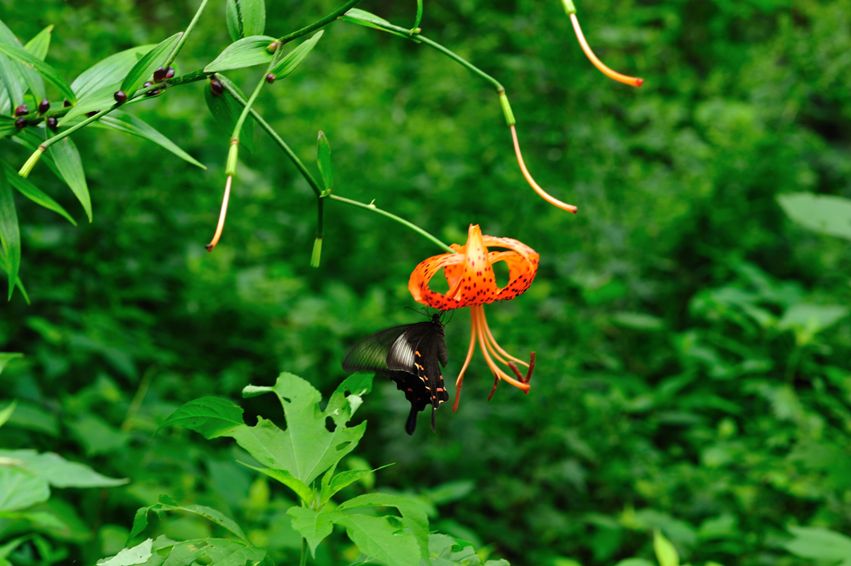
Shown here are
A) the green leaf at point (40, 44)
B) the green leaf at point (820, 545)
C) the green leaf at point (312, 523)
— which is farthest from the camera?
the green leaf at point (820, 545)

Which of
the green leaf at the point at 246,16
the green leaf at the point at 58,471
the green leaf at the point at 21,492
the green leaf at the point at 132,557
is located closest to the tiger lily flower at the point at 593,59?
the green leaf at the point at 246,16

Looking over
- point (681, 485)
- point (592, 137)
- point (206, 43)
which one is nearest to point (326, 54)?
point (206, 43)

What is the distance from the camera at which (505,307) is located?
8.28 ft

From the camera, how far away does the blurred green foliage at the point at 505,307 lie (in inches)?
77.3

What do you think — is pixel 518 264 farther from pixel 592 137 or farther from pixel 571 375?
pixel 592 137

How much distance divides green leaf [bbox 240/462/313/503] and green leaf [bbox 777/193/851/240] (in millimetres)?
1526

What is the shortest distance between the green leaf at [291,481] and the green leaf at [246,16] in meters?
0.41

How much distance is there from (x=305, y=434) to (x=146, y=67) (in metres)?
0.37

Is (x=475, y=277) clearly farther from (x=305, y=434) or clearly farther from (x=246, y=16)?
(x=246, y=16)

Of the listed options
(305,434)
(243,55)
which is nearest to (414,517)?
(305,434)

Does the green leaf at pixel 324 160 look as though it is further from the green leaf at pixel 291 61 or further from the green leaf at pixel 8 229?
the green leaf at pixel 8 229

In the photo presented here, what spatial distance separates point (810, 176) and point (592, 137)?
45.6 inches

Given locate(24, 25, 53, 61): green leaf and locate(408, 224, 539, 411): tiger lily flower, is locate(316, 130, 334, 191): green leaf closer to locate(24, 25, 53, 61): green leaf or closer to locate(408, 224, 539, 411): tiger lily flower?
locate(408, 224, 539, 411): tiger lily flower

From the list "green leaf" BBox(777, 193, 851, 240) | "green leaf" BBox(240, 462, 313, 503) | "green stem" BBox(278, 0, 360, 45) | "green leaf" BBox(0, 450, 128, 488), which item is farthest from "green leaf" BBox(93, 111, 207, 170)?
"green leaf" BBox(777, 193, 851, 240)
